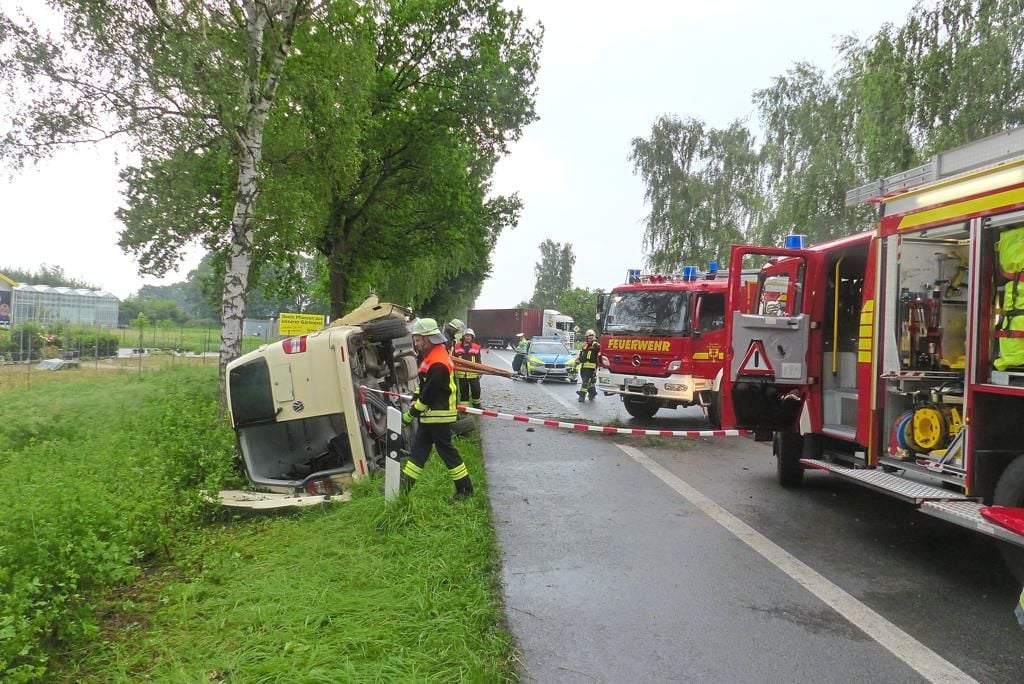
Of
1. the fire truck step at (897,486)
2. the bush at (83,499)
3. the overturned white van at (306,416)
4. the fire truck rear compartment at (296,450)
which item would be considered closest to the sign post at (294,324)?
the bush at (83,499)

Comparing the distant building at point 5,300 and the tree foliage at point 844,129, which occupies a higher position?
the tree foliage at point 844,129

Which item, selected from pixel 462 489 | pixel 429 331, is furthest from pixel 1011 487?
pixel 429 331

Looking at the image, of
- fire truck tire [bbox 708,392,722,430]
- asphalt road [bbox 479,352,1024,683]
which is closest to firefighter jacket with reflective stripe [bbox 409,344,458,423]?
asphalt road [bbox 479,352,1024,683]

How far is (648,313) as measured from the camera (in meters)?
12.8

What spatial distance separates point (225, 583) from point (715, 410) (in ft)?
31.2

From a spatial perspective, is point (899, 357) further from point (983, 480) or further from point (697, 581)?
point (697, 581)

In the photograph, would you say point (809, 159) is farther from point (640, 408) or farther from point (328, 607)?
point (328, 607)

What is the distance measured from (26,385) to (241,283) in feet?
25.9

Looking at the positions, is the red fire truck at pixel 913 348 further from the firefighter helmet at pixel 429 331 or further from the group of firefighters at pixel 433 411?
the firefighter helmet at pixel 429 331

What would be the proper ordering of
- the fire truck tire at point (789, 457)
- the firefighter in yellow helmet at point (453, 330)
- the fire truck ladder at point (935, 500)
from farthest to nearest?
the firefighter in yellow helmet at point (453, 330) < the fire truck tire at point (789, 457) < the fire truck ladder at point (935, 500)

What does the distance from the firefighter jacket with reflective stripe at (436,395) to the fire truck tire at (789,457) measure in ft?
11.9

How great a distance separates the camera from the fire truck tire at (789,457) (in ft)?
24.4

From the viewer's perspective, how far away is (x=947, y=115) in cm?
1852

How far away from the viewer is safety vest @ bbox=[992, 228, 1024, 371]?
14.1 ft
